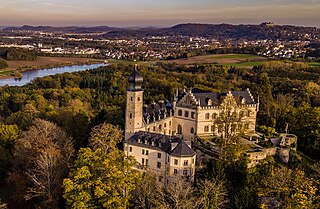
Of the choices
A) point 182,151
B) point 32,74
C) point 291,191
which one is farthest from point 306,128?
point 32,74

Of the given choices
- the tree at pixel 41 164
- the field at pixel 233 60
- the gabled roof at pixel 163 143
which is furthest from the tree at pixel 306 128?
the field at pixel 233 60

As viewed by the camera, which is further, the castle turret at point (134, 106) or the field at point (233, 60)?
the field at point (233, 60)

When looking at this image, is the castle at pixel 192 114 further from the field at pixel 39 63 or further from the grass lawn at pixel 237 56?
the field at pixel 39 63

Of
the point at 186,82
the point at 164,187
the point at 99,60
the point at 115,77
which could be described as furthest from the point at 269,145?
the point at 99,60

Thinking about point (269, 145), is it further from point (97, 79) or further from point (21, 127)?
point (97, 79)

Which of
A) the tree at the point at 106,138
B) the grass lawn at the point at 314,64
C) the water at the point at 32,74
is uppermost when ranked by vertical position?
the grass lawn at the point at 314,64

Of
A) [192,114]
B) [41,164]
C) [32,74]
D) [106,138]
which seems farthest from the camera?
[32,74]

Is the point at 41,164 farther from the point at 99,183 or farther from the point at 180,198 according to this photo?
the point at 180,198
